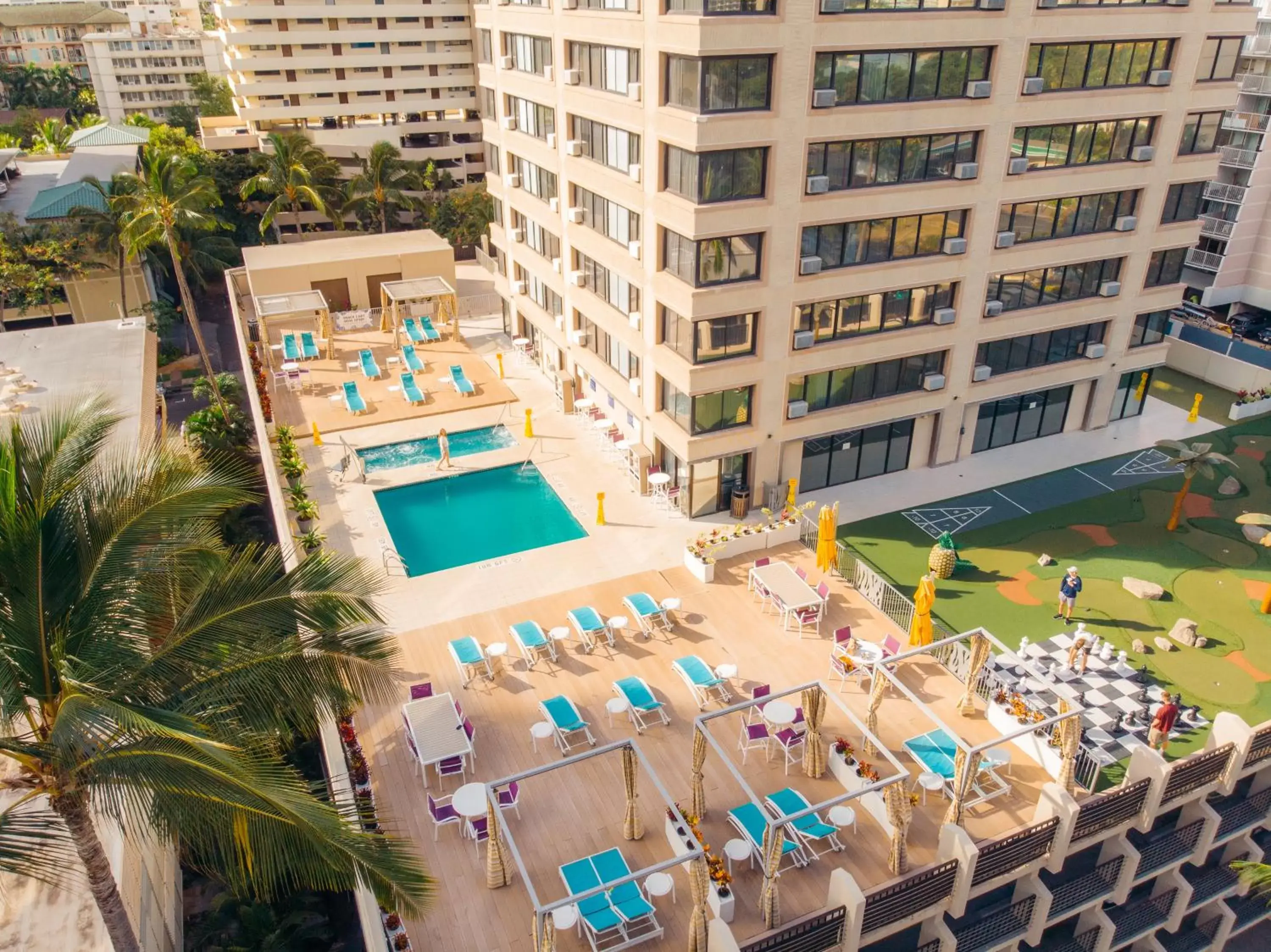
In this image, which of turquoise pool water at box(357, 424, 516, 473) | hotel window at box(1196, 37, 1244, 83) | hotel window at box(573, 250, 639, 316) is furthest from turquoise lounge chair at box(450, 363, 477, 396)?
hotel window at box(1196, 37, 1244, 83)

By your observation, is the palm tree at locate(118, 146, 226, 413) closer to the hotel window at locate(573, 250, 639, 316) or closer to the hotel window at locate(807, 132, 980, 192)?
the hotel window at locate(573, 250, 639, 316)

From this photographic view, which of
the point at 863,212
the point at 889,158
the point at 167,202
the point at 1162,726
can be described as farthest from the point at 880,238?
the point at 167,202

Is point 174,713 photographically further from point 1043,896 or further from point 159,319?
point 159,319

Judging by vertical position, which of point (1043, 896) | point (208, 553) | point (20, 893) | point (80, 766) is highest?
point (208, 553)

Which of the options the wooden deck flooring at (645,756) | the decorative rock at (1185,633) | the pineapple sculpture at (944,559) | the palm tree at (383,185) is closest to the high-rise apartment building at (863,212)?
the pineapple sculpture at (944,559)

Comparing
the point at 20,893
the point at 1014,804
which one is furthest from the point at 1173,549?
the point at 20,893

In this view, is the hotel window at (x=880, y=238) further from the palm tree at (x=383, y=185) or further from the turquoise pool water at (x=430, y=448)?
the palm tree at (x=383, y=185)
